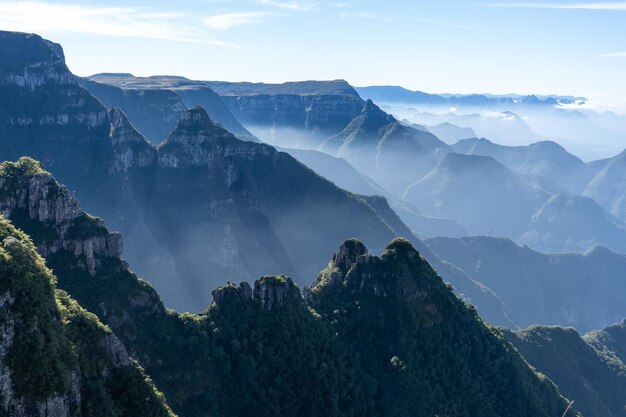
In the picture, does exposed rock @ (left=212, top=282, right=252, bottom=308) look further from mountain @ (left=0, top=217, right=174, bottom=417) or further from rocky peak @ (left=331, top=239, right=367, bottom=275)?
mountain @ (left=0, top=217, right=174, bottom=417)

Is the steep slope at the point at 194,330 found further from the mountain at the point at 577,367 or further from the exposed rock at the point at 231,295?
the mountain at the point at 577,367

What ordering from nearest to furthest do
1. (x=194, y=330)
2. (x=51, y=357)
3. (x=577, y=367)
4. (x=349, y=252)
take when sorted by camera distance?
(x=51, y=357)
(x=194, y=330)
(x=349, y=252)
(x=577, y=367)

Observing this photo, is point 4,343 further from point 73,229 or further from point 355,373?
point 355,373

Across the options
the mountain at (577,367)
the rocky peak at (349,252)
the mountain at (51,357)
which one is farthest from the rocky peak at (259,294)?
the mountain at (577,367)

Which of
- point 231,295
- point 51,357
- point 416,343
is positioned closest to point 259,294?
point 231,295

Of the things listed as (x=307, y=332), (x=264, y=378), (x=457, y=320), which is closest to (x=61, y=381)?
(x=264, y=378)

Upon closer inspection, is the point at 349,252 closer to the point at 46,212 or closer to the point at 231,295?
the point at 231,295
